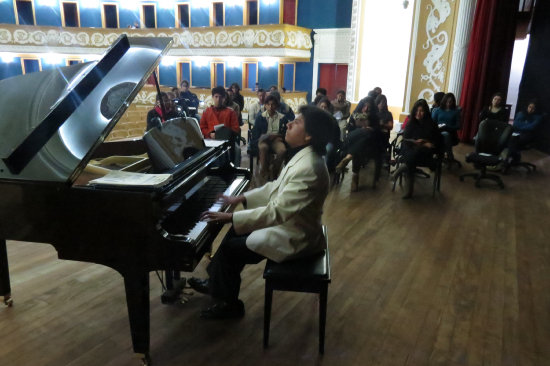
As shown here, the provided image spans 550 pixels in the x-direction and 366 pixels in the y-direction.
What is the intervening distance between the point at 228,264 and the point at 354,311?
95 cm

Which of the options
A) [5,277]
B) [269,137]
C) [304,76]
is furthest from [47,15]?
[5,277]

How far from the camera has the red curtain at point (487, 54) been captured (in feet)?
26.2

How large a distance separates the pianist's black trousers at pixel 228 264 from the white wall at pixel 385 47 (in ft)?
34.7

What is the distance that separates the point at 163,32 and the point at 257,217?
15767 millimetres

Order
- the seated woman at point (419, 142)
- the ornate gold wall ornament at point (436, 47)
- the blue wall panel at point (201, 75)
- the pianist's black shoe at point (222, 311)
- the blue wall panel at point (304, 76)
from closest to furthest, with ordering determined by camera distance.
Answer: the pianist's black shoe at point (222, 311)
the seated woman at point (419, 142)
the ornate gold wall ornament at point (436, 47)
the blue wall panel at point (304, 76)
the blue wall panel at point (201, 75)

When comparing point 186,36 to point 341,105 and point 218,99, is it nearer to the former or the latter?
point 341,105

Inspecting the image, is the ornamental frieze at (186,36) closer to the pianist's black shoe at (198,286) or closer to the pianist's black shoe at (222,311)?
the pianist's black shoe at (198,286)

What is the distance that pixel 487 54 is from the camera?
319 inches

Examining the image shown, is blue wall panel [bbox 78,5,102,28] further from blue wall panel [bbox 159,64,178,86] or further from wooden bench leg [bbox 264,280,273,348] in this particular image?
Answer: wooden bench leg [bbox 264,280,273,348]

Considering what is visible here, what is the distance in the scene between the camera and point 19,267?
10.4ft

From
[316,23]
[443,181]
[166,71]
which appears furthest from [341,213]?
[166,71]

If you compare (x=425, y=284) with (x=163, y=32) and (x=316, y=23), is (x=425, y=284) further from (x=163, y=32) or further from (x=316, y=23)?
(x=163, y=32)

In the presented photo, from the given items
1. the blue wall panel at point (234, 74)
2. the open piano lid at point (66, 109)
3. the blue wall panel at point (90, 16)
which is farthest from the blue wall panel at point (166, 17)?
the open piano lid at point (66, 109)

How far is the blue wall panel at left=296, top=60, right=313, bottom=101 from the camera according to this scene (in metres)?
15.3
